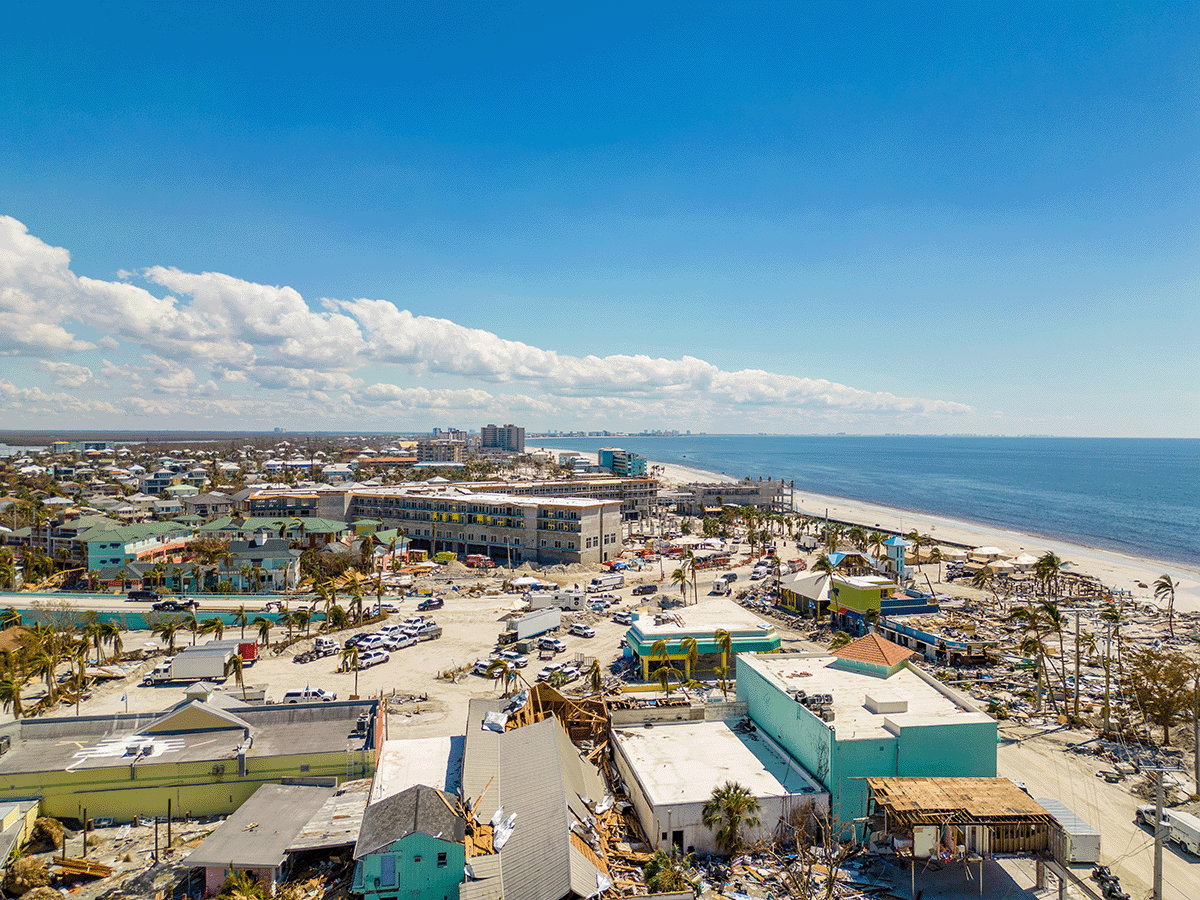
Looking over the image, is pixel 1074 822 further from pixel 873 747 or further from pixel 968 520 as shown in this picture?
pixel 968 520

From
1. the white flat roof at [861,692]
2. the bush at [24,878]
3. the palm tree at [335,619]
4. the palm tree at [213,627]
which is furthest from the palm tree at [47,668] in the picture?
the white flat roof at [861,692]

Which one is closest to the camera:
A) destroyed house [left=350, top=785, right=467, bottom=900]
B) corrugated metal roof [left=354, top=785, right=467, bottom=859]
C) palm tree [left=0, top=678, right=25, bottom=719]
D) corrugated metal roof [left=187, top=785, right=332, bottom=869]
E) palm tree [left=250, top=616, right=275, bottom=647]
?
destroyed house [left=350, top=785, right=467, bottom=900]

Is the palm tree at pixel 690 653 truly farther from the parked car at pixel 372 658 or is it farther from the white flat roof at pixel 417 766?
the parked car at pixel 372 658

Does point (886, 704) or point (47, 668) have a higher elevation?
point (886, 704)

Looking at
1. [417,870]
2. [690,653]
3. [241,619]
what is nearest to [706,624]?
A: [690,653]

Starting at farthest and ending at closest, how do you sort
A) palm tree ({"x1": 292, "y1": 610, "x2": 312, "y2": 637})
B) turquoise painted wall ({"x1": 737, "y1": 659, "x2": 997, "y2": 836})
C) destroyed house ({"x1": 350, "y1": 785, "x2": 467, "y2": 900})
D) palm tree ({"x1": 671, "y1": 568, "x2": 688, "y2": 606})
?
palm tree ({"x1": 671, "y1": 568, "x2": 688, "y2": 606})
palm tree ({"x1": 292, "y1": 610, "x2": 312, "y2": 637})
turquoise painted wall ({"x1": 737, "y1": 659, "x2": 997, "y2": 836})
destroyed house ({"x1": 350, "y1": 785, "x2": 467, "y2": 900})

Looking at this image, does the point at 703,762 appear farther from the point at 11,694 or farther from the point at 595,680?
the point at 11,694

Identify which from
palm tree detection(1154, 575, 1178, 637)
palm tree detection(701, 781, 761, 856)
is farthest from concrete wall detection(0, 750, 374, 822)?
palm tree detection(1154, 575, 1178, 637)

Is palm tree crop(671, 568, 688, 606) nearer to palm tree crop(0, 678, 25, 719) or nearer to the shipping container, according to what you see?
the shipping container
